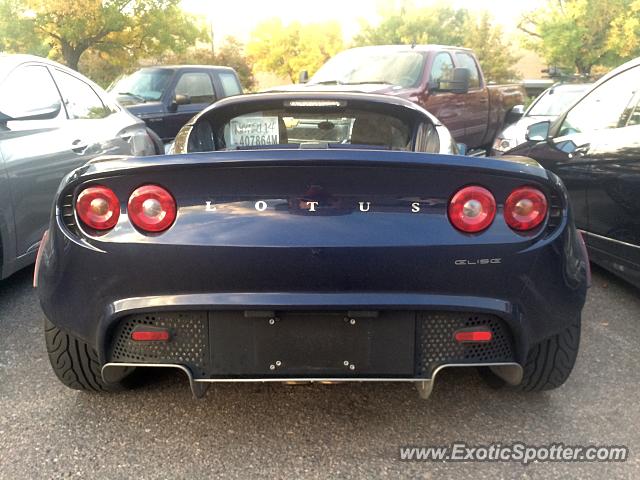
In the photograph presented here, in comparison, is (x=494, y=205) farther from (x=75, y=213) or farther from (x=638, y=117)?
(x=638, y=117)

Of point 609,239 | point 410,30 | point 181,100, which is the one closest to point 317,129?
point 609,239

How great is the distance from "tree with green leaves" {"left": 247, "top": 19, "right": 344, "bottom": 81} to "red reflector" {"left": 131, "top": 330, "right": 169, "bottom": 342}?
4039cm

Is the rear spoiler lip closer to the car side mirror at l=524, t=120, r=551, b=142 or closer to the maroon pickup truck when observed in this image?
the car side mirror at l=524, t=120, r=551, b=142

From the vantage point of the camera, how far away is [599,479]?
7.61ft

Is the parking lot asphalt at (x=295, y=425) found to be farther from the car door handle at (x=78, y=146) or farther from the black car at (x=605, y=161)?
the car door handle at (x=78, y=146)

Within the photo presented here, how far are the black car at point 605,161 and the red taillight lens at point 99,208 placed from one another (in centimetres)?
301

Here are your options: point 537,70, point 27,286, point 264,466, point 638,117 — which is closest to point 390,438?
point 264,466

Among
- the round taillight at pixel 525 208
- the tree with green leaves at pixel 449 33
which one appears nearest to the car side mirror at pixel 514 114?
the round taillight at pixel 525 208

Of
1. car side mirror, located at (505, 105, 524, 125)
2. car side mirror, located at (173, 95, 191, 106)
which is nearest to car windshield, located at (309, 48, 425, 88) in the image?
car side mirror, located at (173, 95, 191, 106)

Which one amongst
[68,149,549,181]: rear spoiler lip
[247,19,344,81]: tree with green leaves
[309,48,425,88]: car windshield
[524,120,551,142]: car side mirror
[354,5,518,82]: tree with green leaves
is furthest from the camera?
[247,19,344,81]: tree with green leaves

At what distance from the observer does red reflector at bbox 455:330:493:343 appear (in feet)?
7.55

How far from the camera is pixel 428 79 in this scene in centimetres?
793

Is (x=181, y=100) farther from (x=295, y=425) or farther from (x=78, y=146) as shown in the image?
(x=295, y=425)

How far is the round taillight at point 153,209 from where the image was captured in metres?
2.25
